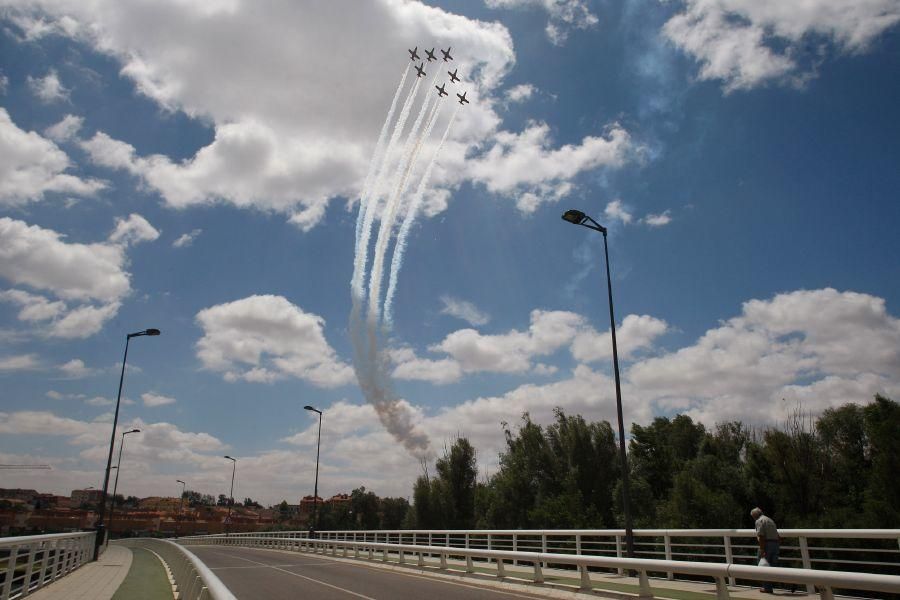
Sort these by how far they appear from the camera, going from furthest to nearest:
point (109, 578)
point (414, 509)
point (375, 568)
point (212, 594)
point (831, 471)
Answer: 1. point (414, 509)
2. point (831, 471)
3. point (375, 568)
4. point (109, 578)
5. point (212, 594)

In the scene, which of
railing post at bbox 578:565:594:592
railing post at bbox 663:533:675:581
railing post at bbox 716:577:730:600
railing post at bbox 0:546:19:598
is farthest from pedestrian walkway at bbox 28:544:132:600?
railing post at bbox 716:577:730:600

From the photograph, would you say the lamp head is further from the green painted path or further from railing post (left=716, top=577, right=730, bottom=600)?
the green painted path

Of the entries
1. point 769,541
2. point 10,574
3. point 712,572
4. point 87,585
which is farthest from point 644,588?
point 87,585

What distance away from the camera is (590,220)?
60.1ft

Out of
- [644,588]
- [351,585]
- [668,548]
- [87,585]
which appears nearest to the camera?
[644,588]

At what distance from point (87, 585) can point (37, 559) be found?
2.14m

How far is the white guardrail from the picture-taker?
11.7 meters

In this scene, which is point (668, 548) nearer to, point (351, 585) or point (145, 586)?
point (351, 585)

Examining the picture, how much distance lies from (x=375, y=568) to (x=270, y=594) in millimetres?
8289

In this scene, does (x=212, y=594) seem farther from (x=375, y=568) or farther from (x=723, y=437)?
(x=723, y=437)

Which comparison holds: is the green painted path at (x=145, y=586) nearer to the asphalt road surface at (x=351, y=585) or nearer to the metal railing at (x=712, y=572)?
the asphalt road surface at (x=351, y=585)

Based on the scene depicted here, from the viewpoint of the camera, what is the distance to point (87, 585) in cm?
1814

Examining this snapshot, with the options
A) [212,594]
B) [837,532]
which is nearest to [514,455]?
[837,532]

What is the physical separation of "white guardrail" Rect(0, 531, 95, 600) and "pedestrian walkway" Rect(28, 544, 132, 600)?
0.28m
